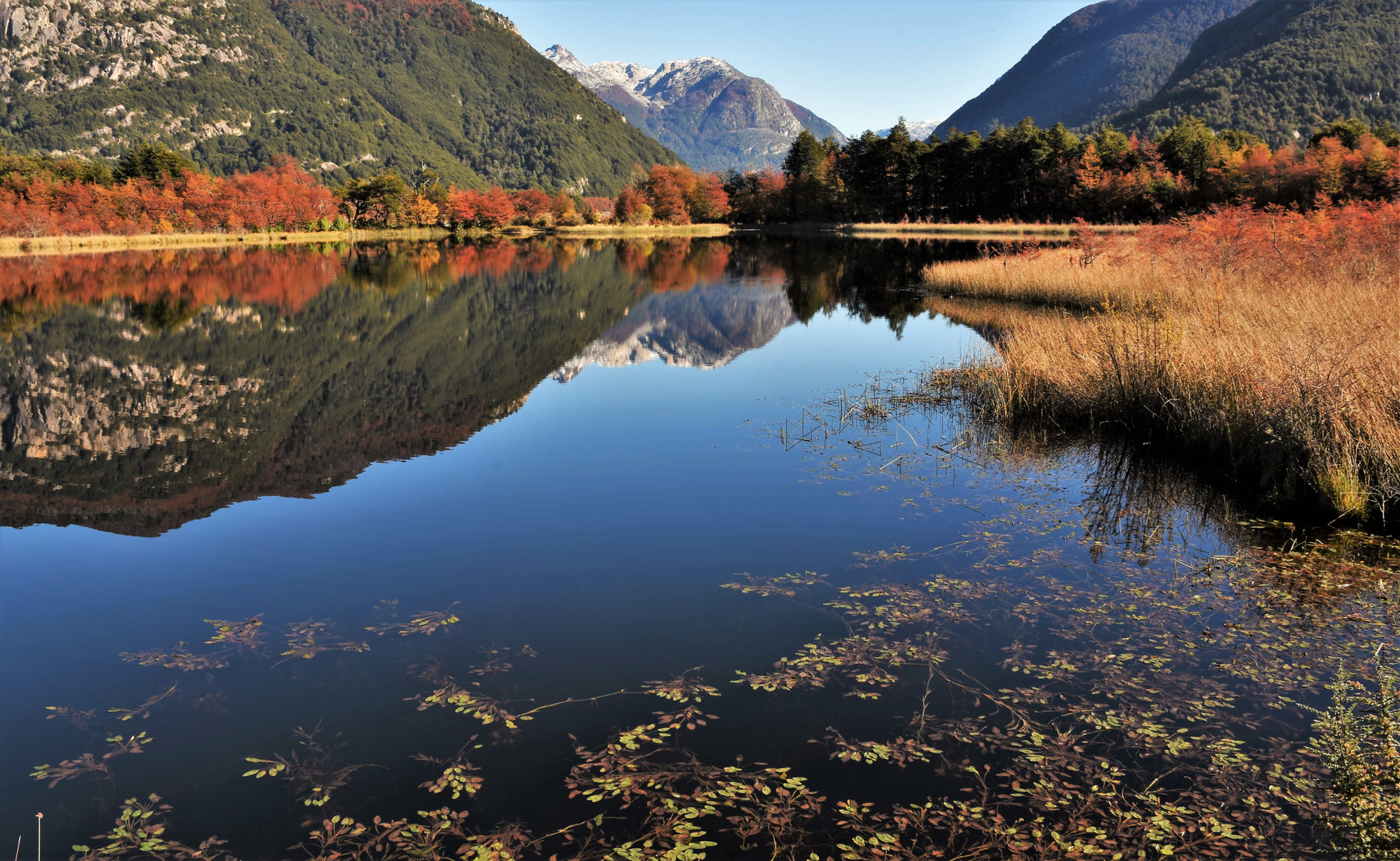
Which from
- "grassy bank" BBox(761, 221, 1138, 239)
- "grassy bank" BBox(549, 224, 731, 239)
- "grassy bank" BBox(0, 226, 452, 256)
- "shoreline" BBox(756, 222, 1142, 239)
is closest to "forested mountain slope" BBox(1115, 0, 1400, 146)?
"shoreline" BBox(756, 222, 1142, 239)

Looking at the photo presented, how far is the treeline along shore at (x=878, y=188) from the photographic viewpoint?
69250 mm

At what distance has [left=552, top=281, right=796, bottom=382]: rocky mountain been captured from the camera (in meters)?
20.7

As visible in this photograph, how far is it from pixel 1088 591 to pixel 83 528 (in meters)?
10.6

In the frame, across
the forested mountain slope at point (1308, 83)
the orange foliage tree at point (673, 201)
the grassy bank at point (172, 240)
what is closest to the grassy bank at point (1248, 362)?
the grassy bank at point (172, 240)

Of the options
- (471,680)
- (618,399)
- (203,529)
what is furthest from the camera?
(618,399)

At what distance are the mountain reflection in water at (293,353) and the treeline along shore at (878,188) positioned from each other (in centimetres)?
3084

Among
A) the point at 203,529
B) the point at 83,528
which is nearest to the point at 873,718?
the point at 203,529

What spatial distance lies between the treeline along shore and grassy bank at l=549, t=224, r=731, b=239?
3.24 meters

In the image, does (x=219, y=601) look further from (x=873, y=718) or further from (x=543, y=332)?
(x=543, y=332)

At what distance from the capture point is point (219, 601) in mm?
7012

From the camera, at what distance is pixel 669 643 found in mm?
6129

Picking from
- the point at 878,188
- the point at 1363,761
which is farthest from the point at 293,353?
the point at 878,188

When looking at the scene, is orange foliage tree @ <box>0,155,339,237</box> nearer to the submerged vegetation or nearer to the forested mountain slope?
the submerged vegetation

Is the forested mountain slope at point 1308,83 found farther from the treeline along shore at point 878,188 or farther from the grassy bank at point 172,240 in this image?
the grassy bank at point 172,240
